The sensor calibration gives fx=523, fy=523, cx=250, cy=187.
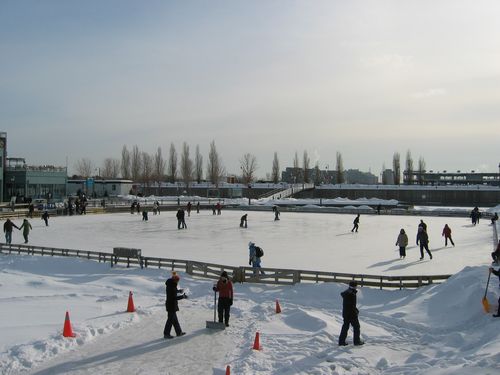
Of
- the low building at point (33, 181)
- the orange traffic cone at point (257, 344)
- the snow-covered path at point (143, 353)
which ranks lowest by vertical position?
the snow-covered path at point (143, 353)

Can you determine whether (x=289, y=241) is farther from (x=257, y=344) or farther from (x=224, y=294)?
(x=257, y=344)

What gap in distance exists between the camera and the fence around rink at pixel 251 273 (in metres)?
16.3

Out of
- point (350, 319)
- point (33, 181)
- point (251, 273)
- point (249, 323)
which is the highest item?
point (33, 181)

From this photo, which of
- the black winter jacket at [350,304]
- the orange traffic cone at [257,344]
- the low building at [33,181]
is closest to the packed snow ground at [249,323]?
the orange traffic cone at [257,344]

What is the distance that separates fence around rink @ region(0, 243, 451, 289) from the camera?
53.5 ft

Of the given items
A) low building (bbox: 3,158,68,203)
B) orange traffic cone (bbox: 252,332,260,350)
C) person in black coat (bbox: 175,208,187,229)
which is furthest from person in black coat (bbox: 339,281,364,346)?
low building (bbox: 3,158,68,203)

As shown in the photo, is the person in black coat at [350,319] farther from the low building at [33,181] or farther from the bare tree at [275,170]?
the bare tree at [275,170]

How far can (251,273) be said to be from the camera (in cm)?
1934

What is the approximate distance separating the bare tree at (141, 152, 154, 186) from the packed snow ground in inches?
3305

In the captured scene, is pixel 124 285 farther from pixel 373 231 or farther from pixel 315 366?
pixel 373 231

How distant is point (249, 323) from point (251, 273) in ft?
21.5

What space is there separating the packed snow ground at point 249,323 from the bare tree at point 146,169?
83.9m

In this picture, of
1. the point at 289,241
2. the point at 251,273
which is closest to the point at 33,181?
the point at 289,241

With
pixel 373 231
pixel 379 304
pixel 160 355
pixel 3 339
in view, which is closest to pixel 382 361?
pixel 160 355
